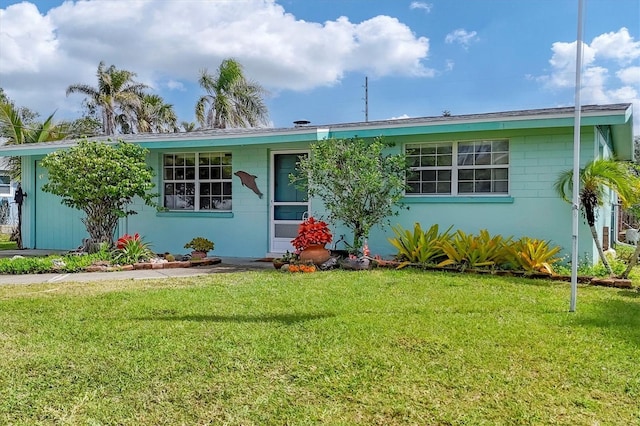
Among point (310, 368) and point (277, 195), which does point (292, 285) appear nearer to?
point (310, 368)

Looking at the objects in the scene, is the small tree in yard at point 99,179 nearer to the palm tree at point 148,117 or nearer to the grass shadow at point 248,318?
the grass shadow at point 248,318

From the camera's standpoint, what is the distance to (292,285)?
23.3ft

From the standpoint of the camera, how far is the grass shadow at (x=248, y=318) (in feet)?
16.6

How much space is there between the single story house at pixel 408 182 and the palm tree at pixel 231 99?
13.2m

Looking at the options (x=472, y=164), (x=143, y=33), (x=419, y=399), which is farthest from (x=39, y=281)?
(x=143, y=33)

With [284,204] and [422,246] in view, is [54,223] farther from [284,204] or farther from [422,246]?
[422,246]

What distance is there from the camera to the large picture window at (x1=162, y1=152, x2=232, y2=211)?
11.6 m

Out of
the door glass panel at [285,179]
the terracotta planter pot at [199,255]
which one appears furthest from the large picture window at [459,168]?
the terracotta planter pot at [199,255]

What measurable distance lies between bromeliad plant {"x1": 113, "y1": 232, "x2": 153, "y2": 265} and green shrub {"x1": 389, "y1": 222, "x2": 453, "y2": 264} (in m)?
4.84

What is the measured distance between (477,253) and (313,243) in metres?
2.81

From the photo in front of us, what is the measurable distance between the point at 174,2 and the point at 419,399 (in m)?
14.3

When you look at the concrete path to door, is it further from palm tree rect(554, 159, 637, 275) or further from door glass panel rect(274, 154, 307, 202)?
palm tree rect(554, 159, 637, 275)

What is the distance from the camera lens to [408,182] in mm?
10086

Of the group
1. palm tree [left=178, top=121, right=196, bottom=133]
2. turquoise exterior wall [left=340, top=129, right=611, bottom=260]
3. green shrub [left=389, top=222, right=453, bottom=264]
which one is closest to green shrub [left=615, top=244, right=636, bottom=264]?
turquoise exterior wall [left=340, top=129, right=611, bottom=260]
